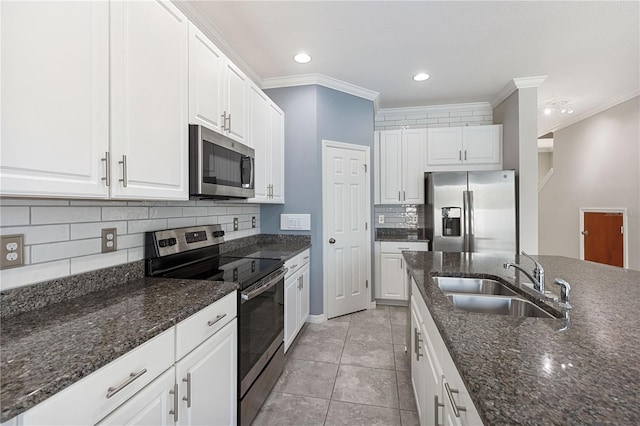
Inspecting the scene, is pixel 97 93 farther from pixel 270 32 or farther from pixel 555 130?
pixel 555 130

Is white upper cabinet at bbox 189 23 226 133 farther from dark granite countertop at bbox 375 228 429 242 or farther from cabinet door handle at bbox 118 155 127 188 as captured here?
dark granite countertop at bbox 375 228 429 242

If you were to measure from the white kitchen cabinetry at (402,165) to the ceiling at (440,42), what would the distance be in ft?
1.78

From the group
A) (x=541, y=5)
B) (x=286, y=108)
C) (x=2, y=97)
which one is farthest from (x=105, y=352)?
(x=541, y=5)

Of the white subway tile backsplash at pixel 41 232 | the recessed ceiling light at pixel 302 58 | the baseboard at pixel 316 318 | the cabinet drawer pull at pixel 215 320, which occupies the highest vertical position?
the recessed ceiling light at pixel 302 58

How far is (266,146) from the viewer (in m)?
2.68

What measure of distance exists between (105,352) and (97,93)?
0.88 metres

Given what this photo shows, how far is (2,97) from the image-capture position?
30.9 inches

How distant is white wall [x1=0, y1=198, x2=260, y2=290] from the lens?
1.09 m

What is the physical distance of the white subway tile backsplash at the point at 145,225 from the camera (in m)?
1.59

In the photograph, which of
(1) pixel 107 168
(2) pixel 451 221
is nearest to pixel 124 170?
(1) pixel 107 168

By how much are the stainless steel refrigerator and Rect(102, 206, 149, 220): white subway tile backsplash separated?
2959 millimetres

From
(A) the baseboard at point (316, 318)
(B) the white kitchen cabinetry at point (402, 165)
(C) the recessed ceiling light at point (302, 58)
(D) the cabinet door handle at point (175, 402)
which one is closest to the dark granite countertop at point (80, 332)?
(D) the cabinet door handle at point (175, 402)

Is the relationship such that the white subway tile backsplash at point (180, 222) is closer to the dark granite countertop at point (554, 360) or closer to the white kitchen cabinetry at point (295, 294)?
the white kitchen cabinetry at point (295, 294)

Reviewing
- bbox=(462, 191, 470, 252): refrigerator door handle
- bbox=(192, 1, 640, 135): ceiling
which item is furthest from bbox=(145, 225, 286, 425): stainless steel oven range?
bbox=(462, 191, 470, 252): refrigerator door handle
